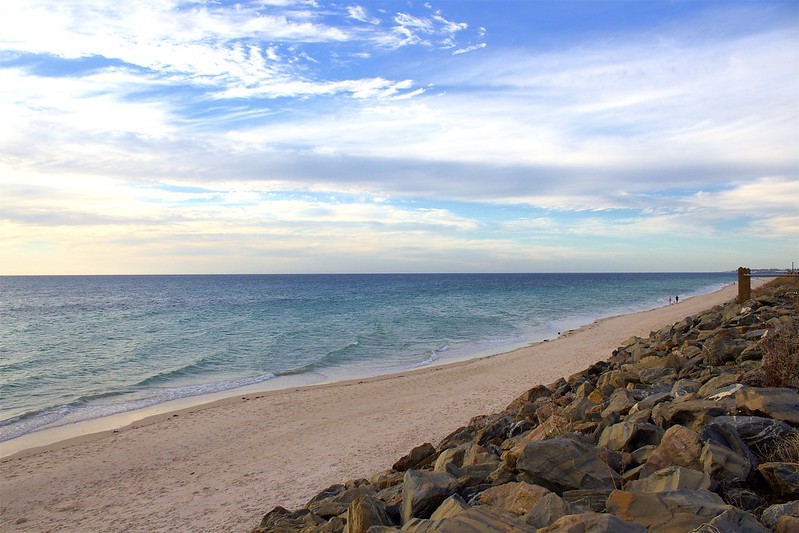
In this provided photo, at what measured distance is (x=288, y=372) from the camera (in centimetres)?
2356

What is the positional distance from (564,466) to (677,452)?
3.37 ft

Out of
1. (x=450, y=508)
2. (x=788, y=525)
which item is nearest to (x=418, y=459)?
(x=450, y=508)

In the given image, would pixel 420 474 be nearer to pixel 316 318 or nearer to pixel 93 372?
pixel 93 372

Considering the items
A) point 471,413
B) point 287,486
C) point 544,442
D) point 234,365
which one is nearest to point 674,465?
point 544,442

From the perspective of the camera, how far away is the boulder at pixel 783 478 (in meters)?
4.43

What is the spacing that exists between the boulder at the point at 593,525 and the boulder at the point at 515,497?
2.70 feet

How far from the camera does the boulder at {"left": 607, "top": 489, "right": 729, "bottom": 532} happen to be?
3.78 meters

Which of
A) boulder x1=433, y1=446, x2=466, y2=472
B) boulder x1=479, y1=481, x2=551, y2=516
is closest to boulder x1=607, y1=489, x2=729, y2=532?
boulder x1=479, y1=481, x2=551, y2=516

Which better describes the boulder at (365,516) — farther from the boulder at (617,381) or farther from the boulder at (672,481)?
the boulder at (617,381)

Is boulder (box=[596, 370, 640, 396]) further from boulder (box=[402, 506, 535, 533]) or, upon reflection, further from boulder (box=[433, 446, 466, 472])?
boulder (box=[402, 506, 535, 533])

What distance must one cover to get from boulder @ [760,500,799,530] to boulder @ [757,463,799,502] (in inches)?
22.9

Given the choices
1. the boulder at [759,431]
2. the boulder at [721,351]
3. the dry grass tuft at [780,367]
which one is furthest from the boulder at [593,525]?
the boulder at [721,351]

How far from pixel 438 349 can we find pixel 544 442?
24.2 metres

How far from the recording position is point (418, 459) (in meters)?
8.33
